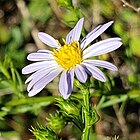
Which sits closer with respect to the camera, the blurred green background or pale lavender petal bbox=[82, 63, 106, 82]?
pale lavender petal bbox=[82, 63, 106, 82]

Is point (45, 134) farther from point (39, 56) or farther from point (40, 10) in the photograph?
point (40, 10)

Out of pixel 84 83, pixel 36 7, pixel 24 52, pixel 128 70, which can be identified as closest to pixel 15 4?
pixel 36 7

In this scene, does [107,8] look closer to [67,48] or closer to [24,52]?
[24,52]

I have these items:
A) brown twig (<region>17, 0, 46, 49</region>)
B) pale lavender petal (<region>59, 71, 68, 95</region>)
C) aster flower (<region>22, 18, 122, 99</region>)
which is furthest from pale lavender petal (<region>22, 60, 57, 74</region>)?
brown twig (<region>17, 0, 46, 49</region>)

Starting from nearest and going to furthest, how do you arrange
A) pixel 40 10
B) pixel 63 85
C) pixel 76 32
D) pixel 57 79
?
pixel 63 85, pixel 76 32, pixel 57 79, pixel 40 10

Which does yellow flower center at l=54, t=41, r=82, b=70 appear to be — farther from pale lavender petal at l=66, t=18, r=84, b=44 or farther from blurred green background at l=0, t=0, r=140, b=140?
blurred green background at l=0, t=0, r=140, b=140

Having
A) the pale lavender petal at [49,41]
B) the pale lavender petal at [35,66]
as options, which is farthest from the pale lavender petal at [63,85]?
the pale lavender petal at [49,41]

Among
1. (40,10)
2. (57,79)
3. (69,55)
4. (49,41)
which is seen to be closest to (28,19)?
(40,10)
